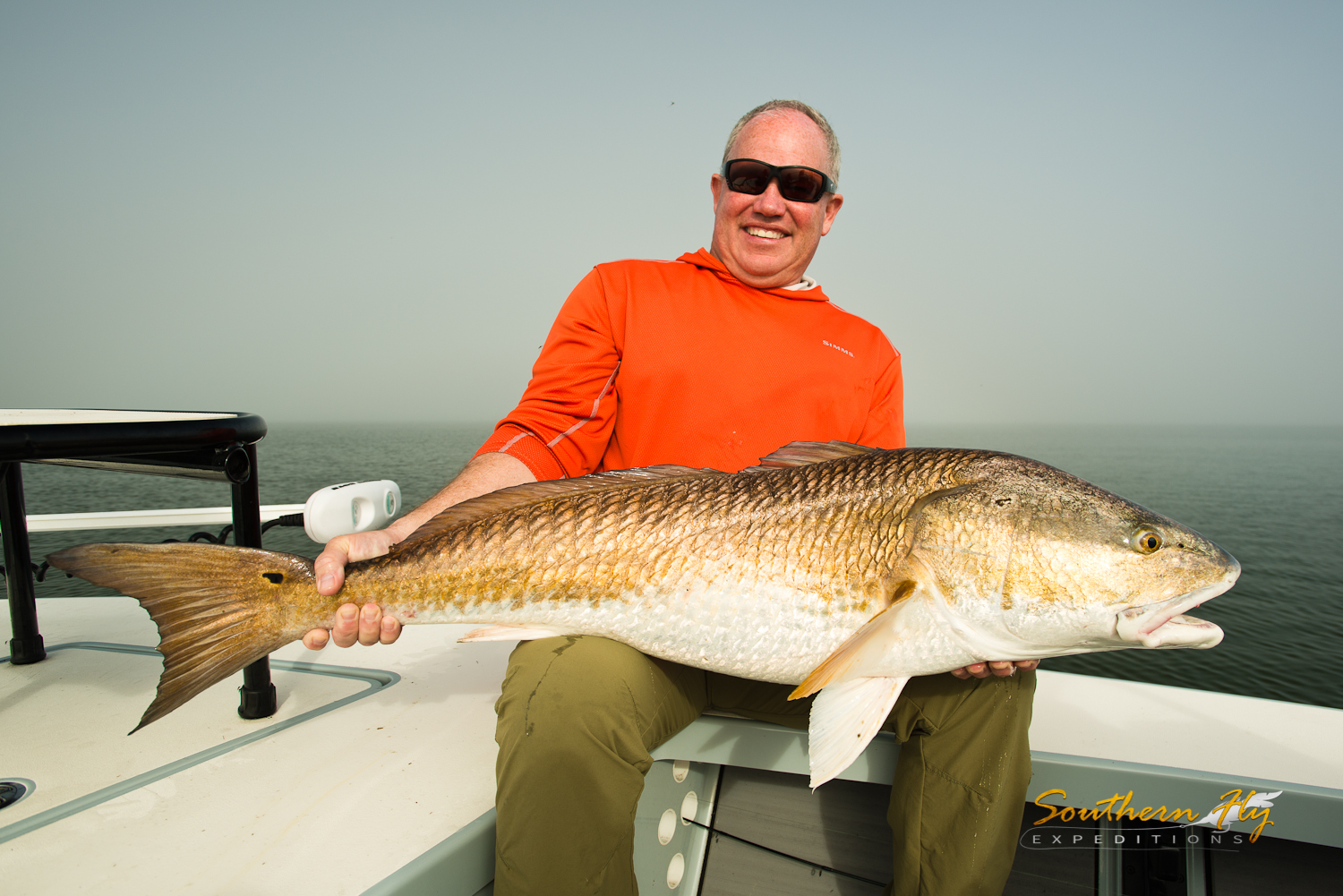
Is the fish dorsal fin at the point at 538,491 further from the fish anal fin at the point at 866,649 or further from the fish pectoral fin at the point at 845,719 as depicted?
the fish pectoral fin at the point at 845,719

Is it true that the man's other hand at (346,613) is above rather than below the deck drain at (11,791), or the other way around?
above

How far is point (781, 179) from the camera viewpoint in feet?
10.1

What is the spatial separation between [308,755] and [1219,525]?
2505cm

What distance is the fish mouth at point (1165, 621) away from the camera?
70.7 inches

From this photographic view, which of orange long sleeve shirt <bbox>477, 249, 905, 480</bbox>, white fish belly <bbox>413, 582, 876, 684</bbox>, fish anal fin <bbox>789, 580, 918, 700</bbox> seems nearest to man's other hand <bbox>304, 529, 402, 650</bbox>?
white fish belly <bbox>413, 582, 876, 684</bbox>

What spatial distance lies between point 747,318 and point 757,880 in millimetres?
2354

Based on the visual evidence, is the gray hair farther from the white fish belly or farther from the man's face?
the white fish belly

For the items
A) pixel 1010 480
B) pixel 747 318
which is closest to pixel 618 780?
pixel 1010 480

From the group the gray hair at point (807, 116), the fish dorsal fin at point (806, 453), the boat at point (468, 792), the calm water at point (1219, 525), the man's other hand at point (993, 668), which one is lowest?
the calm water at point (1219, 525)

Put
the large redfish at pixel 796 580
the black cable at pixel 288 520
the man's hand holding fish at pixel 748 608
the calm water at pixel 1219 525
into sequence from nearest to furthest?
the man's hand holding fish at pixel 748 608, the large redfish at pixel 796 580, the black cable at pixel 288 520, the calm water at pixel 1219 525

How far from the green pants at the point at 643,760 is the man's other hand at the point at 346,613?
0.44 metres

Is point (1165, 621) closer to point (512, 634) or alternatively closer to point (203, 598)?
point (512, 634)

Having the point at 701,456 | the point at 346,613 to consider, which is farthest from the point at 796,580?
the point at 346,613

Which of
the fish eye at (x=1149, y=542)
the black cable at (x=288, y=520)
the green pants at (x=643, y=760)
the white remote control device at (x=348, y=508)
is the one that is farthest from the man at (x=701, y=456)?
the black cable at (x=288, y=520)
